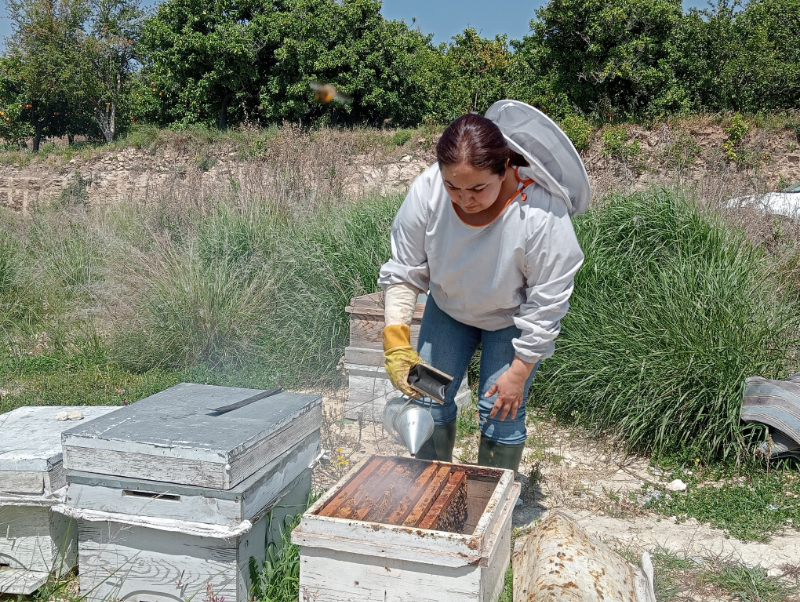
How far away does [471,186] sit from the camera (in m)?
2.03

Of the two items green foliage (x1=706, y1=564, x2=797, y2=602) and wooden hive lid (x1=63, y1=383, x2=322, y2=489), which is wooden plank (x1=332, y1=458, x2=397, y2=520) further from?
green foliage (x1=706, y1=564, x2=797, y2=602)

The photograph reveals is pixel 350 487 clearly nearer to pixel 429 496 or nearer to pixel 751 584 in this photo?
pixel 429 496

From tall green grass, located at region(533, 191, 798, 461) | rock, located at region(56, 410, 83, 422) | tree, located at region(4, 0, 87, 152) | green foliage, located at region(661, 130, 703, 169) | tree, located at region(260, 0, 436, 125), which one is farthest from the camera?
tree, located at region(4, 0, 87, 152)

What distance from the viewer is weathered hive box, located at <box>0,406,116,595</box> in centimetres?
209

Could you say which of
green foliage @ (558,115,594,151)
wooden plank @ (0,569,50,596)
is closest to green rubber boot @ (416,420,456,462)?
wooden plank @ (0,569,50,596)

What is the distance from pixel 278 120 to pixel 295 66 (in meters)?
1.84

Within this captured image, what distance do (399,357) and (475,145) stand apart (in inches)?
32.5

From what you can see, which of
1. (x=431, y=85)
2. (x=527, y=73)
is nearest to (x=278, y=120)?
(x=431, y=85)

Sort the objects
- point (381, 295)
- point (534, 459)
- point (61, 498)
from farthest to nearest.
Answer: point (381, 295) < point (534, 459) < point (61, 498)

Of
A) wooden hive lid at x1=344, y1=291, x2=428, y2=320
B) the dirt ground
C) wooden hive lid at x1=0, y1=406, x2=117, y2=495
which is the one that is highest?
wooden hive lid at x1=344, y1=291, x2=428, y2=320

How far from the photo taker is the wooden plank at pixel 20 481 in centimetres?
209

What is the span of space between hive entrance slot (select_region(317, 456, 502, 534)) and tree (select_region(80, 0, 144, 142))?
28441mm

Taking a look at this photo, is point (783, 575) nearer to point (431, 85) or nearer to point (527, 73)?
point (527, 73)

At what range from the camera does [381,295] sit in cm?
427
